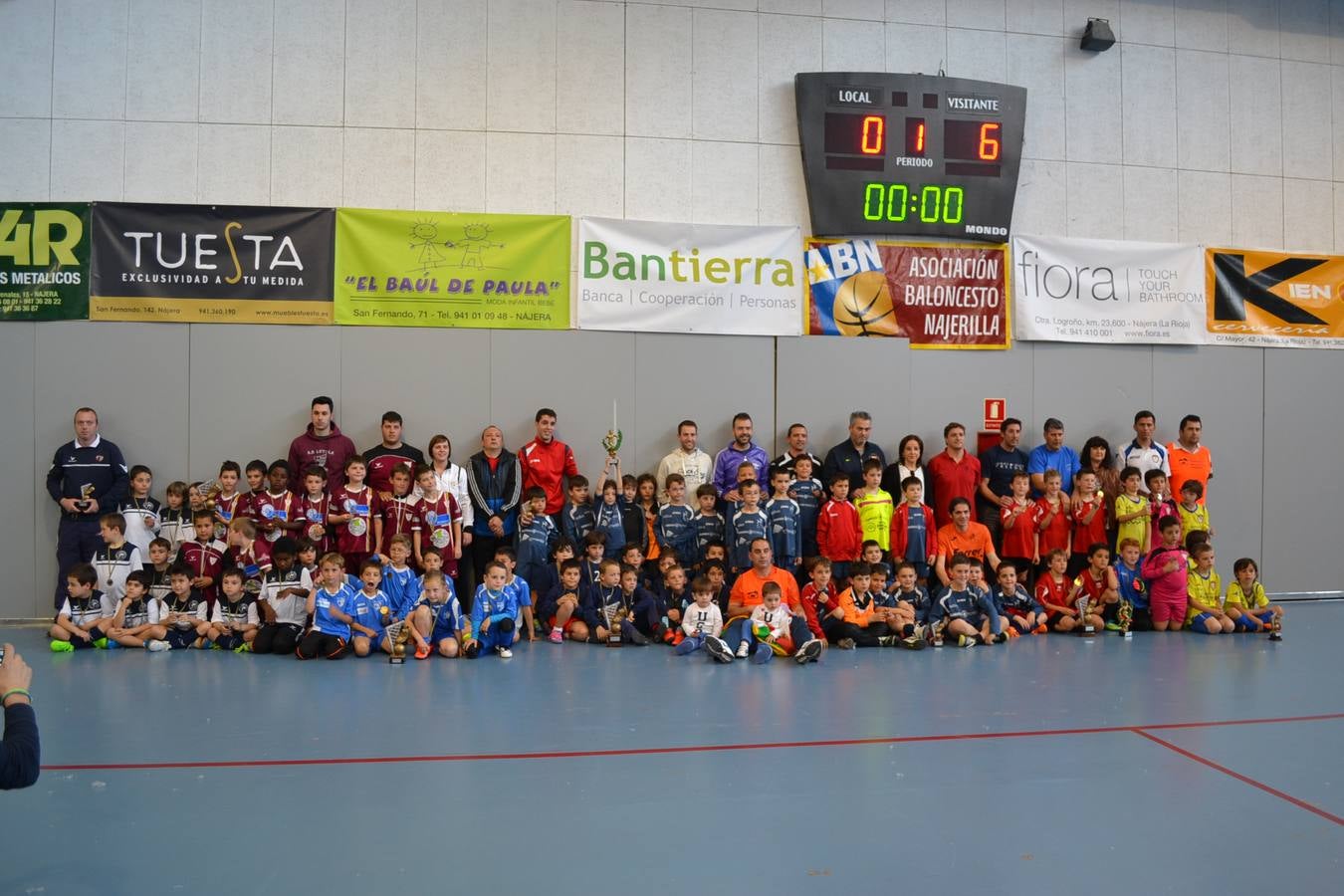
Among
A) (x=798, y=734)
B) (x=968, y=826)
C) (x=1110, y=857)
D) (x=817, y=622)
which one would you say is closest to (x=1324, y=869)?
(x=1110, y=857)

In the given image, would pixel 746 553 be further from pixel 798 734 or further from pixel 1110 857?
pixel 1110 857

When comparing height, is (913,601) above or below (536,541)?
below

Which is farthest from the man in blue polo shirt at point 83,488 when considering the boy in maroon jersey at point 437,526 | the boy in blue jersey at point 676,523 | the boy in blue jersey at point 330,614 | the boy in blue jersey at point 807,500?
the boy in blue jersey at point 807,500

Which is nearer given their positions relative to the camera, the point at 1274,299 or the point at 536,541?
the point at 536,541

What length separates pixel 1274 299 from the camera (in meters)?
11.4

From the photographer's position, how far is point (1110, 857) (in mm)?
3795

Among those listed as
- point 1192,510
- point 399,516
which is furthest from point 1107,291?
point 399,516

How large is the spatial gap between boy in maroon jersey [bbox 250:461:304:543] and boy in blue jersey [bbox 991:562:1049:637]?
6442 mm

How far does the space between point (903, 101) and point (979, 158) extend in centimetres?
103

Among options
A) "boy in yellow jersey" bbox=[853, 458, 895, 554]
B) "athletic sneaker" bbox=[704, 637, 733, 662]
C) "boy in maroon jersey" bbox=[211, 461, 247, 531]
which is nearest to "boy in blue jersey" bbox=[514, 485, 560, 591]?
"athletic sneaker" bbox=[704, 637, 733, 662]

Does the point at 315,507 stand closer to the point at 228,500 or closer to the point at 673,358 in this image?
the point at 228,500

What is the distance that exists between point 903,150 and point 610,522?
502 cm

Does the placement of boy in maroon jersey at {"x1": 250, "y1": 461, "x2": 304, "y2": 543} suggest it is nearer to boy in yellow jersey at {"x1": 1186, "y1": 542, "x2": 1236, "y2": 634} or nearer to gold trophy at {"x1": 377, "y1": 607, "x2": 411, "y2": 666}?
gold trophy at {"x1": 377, "y1": 607, "x2": 411, "y2": 666}

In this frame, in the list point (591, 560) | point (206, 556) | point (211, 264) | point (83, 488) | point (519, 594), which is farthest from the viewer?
point (211, 264)
